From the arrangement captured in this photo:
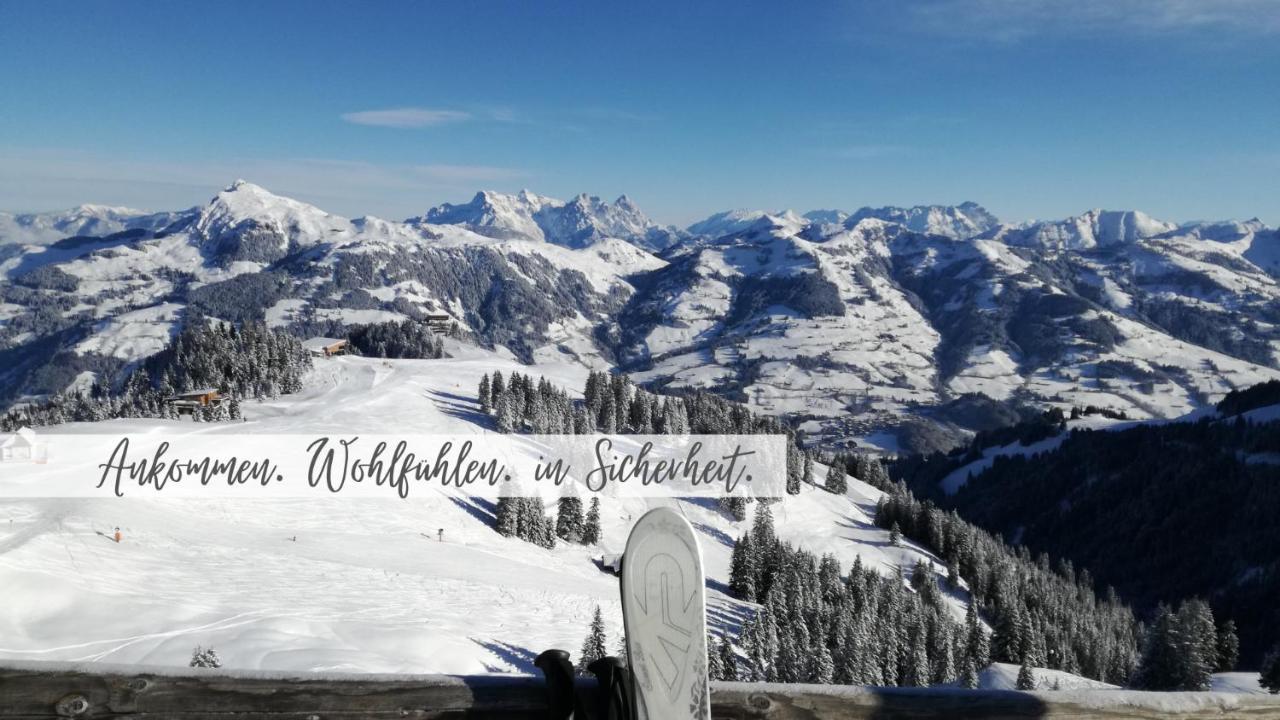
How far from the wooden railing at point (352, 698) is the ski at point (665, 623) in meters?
0.42

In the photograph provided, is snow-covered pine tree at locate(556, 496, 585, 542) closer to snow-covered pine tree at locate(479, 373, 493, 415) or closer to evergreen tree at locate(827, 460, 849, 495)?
snow-covered pine tree at locate(479, 373, 493, 415)

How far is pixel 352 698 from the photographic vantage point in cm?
330

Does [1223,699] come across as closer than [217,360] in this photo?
Yes

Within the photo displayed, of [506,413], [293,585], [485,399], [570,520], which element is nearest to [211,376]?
[485,399]

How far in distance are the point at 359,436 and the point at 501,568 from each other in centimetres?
3028

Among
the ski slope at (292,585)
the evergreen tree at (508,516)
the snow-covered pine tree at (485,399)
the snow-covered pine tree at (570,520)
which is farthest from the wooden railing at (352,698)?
the snow-covered pine tree at (485,399)

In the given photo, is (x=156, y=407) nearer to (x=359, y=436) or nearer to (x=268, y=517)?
(x=359, y=436)

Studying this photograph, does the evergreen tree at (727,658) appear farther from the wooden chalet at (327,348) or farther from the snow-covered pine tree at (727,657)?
the wooden chalet at (327,348)

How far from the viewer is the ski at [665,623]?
288cm

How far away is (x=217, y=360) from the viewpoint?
9594 cm

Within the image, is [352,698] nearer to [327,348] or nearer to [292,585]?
[292,585]

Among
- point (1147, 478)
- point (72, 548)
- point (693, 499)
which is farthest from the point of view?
point (1147, 478)

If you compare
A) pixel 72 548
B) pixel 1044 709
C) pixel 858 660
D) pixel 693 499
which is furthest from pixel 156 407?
pixel 1044 709

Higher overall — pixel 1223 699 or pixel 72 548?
pixel 1223 699
